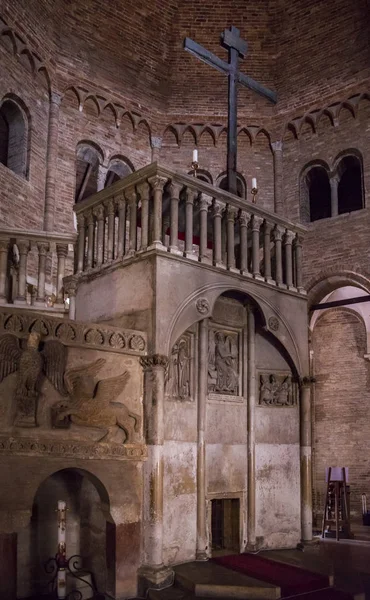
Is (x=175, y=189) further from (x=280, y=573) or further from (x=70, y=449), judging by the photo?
(x=280, y=573)

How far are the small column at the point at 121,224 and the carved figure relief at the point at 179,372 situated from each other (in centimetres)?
143

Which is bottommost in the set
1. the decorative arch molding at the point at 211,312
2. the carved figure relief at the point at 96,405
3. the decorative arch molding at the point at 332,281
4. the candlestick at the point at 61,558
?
the candlestick at the point at 61,558

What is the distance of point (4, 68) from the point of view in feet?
42.4

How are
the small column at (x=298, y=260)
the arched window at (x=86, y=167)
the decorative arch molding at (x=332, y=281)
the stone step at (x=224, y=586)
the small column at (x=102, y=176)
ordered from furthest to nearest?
the arched window at (x=86, y=167)
the small column at (x=102, y=176)
the decorative arch molding at (x=332, y=281)
the small column at (x=298, y=260)
the stone step at (x=224, y=586)

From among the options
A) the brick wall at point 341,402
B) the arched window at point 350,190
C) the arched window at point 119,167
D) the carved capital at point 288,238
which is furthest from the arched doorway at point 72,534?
the arched window at point 350,190

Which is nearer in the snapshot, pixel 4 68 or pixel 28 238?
pixel 28 238

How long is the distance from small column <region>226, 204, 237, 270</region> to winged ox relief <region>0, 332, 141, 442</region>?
2.42 metres

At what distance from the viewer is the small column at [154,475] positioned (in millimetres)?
7367

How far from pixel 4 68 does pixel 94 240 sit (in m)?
5.53

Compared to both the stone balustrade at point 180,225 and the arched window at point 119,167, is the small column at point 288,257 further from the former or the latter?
the arched window at point 119,167

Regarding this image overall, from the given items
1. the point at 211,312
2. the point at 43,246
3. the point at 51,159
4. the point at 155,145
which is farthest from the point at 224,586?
the point at 155,145

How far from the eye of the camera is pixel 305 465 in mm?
9766

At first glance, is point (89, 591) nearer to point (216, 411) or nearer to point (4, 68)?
point (216, 411)

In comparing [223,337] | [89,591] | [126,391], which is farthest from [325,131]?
[89,591]
